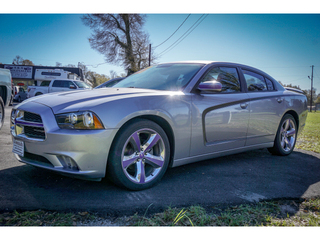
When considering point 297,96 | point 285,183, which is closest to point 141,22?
point 297,96

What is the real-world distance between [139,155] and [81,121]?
718mm

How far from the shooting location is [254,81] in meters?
4.29

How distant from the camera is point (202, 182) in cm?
315

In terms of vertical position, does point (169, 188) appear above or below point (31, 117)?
below

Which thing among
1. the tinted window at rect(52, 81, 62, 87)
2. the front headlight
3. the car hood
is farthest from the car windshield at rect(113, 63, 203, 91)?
the tinted window at rect(52, 81, 62, 87)

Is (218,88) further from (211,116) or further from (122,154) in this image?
(122,154)

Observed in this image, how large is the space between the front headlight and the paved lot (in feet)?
2.31

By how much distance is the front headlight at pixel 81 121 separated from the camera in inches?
96.3

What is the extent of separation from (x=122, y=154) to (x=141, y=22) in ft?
95.9

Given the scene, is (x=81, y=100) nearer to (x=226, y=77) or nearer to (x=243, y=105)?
(x=226, y=77)

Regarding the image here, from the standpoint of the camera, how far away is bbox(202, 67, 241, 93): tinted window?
368cm

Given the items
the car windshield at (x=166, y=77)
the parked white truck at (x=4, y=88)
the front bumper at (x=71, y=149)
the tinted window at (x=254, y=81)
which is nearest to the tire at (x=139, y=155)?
the front bumper at (x=71, y=149)

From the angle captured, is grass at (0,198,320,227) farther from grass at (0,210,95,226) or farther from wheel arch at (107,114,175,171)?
wheel arch at (107,114,175,171)

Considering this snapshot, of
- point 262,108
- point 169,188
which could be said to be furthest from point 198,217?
point 262,108
